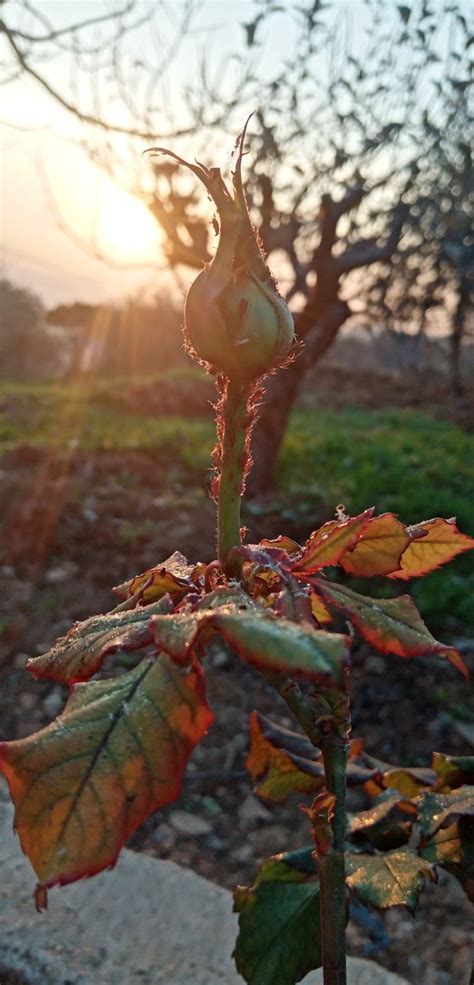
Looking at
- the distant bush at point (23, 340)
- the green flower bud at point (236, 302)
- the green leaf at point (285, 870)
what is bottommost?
the green leaf at point (285, 870)

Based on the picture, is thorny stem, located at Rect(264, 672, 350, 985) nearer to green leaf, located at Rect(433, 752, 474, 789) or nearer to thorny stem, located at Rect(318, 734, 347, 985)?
thorny stem, located at Rect(318, 734, 347, 985)

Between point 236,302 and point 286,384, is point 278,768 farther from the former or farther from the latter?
point 286,384

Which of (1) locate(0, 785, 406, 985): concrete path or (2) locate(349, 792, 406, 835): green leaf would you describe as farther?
(1) locate(0, 785, 406, 985): concrete path

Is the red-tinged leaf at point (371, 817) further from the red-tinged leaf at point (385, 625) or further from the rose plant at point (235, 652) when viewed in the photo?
the red-tinged leaf at point (385, 625)

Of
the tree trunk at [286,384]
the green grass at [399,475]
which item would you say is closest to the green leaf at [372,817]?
the green grass at [399,475]

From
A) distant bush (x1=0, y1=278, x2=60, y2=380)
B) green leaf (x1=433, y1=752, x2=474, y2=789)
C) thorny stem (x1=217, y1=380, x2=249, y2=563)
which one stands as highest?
distant bush (x1=0, y1=278, x2=60, y2=380)

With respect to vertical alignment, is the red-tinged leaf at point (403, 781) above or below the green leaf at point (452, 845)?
below

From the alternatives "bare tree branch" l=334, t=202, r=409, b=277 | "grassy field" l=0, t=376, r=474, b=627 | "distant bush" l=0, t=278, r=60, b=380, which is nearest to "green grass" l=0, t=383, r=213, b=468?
"grassy field" l=0, t=376, r=474, b=627

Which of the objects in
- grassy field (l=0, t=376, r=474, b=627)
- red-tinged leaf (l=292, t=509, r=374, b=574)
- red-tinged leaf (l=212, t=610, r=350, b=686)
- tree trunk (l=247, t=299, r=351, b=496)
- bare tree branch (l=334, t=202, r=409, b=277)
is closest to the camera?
red-tinged leaf (l=212, t=610, r=350, b=686)
